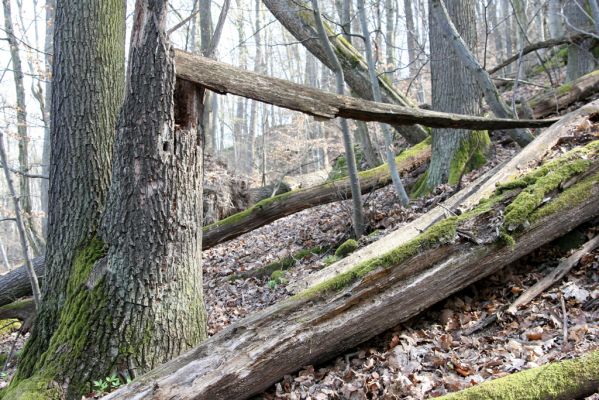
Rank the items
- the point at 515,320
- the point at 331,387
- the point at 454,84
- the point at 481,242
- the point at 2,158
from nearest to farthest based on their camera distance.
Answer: the point at 331,387
the point at 515,320
the point at 481,242
the point at 2,158
the point at 454,84

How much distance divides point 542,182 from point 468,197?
104cm

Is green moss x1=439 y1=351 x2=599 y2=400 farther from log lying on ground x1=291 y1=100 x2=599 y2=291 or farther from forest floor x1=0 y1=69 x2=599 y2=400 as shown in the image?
log lying on ground x1=291 y1=100 x2=599 y2=291

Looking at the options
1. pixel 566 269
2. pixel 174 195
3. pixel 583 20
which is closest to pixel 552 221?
pixel 566 269

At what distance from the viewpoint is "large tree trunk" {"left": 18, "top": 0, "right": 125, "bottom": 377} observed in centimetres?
410

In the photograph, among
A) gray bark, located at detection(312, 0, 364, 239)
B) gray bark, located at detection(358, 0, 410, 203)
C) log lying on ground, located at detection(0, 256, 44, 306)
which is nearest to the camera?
gray bark, located at detection(312, 0, 364, 239)

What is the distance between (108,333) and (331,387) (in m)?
1.74

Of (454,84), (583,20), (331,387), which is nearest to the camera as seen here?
(331,387)

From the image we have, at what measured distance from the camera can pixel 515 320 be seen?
3283 millimetres

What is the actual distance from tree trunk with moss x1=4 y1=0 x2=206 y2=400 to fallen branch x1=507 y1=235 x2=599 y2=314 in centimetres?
253

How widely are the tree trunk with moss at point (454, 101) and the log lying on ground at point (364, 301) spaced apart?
2.81 metres

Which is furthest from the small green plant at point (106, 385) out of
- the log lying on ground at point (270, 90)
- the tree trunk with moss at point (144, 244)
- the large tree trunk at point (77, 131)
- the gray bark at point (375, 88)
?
the gray bark at point (375, 88)

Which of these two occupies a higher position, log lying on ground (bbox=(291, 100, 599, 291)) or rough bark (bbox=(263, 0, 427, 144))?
rough bark (bbox=(263, 0, 427, 144))

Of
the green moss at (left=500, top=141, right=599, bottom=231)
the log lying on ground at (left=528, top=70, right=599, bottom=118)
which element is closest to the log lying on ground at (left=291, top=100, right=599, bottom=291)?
the green moss at (left=500, top=141, right=599, bottom=231)

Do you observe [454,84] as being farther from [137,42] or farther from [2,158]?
[2,158]
